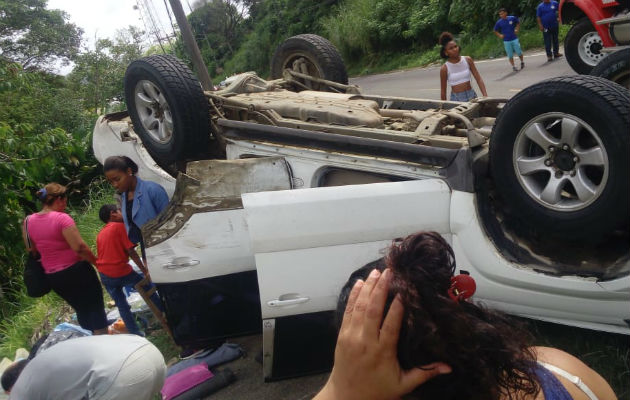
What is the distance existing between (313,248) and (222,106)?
1.99m

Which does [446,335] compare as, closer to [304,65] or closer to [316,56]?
[316,56]

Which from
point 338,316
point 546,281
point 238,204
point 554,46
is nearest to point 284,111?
point 238,204

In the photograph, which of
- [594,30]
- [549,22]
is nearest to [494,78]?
[549,22]

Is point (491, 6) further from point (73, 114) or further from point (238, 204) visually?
point (238, 204)

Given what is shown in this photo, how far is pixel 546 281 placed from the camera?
2.51 m

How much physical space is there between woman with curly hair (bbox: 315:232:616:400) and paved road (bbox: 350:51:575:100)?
855cm

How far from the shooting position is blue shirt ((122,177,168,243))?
3.75 meters

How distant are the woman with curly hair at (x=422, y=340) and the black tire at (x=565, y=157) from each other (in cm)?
150

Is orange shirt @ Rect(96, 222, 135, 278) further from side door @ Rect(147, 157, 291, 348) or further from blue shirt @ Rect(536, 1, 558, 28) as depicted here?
blue shirt @ Rect(536, 1, 558, 28)

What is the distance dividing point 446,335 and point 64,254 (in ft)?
12.8

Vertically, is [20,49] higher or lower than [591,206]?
higher

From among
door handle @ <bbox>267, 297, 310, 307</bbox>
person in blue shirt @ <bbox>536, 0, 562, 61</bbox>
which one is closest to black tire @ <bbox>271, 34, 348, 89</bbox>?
door handle @ <bbox>267, 297, 310, 307</bbox>

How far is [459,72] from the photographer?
17.3 feet

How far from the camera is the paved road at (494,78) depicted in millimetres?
9711
